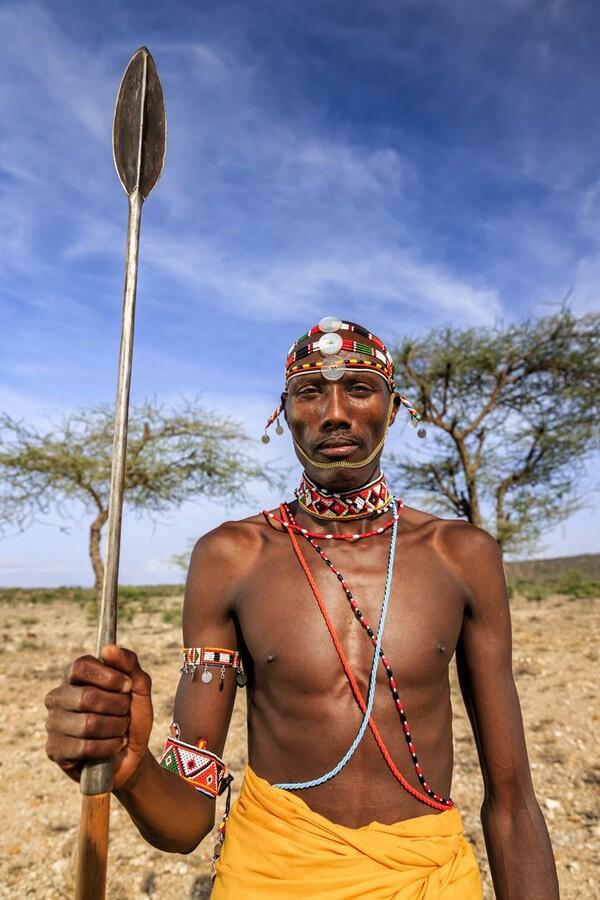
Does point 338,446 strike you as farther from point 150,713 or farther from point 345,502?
point 150,713

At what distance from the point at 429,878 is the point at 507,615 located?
0.89 metres

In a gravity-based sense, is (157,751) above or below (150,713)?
below

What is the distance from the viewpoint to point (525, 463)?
18.7 metres

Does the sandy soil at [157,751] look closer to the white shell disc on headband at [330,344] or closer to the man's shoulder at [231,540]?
the man's shoulder at [231,540]

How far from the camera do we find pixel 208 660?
2.40 m

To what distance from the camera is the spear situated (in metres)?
1.43

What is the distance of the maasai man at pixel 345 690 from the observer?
2139 mm

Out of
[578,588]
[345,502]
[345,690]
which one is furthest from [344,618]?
[578,588]

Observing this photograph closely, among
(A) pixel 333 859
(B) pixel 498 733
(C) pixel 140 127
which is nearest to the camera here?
(C) pixel 140 127

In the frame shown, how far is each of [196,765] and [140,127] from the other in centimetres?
198

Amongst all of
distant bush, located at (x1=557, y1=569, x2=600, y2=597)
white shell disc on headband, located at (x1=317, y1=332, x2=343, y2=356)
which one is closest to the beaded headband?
white shell disc on headband, located at (x1=317, y1=332, x2=343, y2=356)

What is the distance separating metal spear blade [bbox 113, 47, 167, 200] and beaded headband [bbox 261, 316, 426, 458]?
3.31 ft

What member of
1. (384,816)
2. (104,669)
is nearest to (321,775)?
(384,816)

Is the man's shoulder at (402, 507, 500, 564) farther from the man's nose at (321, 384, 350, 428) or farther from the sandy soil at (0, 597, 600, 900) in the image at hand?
the sandy soil at (0, 597, 600, 900)
